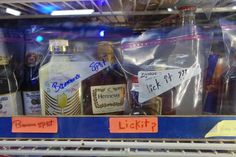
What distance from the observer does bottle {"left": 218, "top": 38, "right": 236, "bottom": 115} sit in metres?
0.68

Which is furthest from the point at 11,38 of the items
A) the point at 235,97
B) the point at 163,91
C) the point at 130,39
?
the point at 235,97

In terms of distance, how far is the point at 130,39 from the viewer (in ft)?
2.35

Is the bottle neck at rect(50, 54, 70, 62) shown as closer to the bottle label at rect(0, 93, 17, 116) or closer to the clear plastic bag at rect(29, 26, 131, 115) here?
the clear plastic bag at rect(29, 26, 131, 115)

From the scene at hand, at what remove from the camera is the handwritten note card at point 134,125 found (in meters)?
0.64

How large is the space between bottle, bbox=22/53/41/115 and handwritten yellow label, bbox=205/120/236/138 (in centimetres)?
41

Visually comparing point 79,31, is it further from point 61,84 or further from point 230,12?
point 230,12

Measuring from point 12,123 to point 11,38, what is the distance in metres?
0.24

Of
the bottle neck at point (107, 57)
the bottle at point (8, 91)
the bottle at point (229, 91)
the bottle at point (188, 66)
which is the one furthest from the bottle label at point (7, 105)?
the bottle at point (229, 91)

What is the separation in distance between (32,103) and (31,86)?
2.0 inches

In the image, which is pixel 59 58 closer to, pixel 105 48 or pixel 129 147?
pixel 105 48

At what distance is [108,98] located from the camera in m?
0.72

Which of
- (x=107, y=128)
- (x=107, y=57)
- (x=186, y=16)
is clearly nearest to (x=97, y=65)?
(x=107, y=57)

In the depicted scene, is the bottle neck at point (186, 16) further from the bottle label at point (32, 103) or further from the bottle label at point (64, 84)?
the bottle label at point (32, 103)

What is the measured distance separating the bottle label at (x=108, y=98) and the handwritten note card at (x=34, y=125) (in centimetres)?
10
